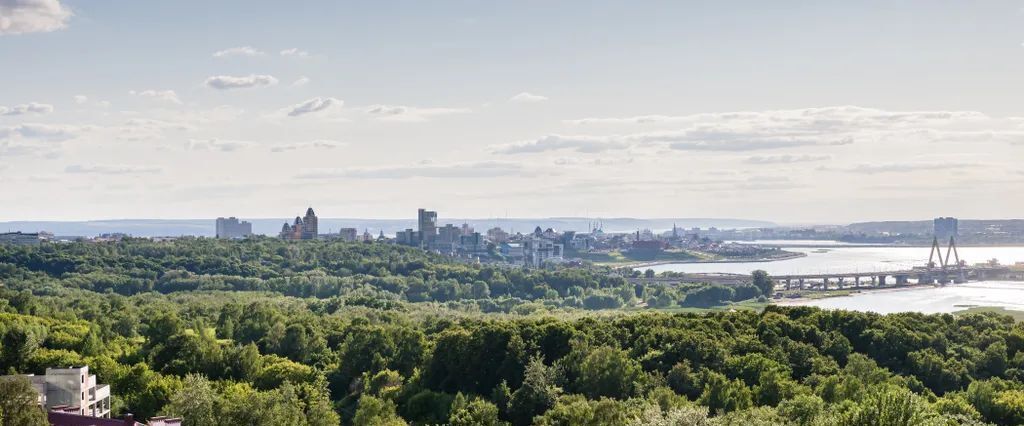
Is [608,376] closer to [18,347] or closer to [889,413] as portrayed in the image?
[889,413]

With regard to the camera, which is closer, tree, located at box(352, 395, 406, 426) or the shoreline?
tree, located at box(352, 395, 406, 426)

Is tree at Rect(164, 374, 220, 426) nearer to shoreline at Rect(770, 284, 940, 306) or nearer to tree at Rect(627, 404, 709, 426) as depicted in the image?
tree at Rect(627, 404, 709, 426)

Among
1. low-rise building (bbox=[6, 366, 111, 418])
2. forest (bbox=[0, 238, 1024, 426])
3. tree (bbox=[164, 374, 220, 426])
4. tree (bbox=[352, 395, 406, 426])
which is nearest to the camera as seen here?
tree (bbox=[164, 374, 220, 426])

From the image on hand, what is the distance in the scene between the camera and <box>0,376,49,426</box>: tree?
29.8m

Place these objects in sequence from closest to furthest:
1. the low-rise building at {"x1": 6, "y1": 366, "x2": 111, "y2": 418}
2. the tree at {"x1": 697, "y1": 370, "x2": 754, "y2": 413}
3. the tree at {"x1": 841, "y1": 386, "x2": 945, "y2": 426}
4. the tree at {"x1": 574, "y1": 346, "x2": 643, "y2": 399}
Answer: the tree at {"x1": 841, "y1": 386, "x2": 945, "y2": 426} < the tree at {"x1": 697, "y1": 370, "x2": 754, "y2": 413} < the low-rise building at {"x1": 6, "y1": 366, "x2": 111, "y2": 418} < the tree at {"x1": 574, "y1": 346, "x2": 643, "y2": 399}

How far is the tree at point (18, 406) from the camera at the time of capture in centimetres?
2983

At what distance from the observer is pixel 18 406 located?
30453mm

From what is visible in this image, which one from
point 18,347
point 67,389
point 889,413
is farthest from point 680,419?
point 18,347

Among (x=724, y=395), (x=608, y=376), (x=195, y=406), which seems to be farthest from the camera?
(x=608, y=376)

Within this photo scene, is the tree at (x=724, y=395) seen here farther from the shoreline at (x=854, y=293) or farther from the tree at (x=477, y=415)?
the shoreline at (x=854, y=293)

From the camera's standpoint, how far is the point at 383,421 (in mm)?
41344

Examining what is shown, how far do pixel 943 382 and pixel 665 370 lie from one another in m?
11.2

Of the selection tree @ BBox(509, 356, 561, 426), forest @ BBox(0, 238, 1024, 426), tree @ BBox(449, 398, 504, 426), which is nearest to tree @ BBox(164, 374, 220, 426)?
forest @ BBox(0, 238, 1024, 426)

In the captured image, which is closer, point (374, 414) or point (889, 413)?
point (889, 413)
